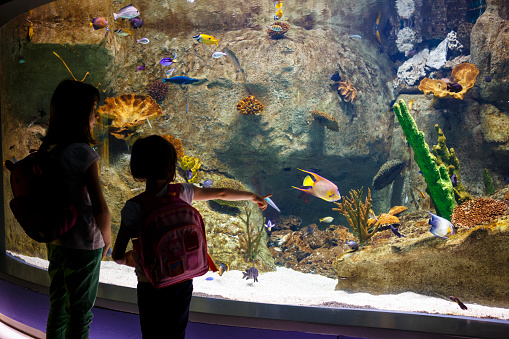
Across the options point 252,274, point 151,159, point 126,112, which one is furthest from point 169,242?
point 126,112

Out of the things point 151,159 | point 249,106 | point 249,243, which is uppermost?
point 151,159

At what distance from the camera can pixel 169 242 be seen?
50.8 inches

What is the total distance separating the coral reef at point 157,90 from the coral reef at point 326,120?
351cm

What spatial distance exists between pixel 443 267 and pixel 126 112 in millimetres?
5357

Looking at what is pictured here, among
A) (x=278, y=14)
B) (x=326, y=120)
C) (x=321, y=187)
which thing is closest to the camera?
(x=321, y=187)

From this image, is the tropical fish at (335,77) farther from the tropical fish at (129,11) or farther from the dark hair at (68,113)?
the dark hair at (68,113)

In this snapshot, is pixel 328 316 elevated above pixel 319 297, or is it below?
above

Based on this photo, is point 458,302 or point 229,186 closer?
point 458,302

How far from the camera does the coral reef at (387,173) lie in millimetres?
6797

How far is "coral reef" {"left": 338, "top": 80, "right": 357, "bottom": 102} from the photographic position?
730 centimetres

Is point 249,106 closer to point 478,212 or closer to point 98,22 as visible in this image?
point 98,22

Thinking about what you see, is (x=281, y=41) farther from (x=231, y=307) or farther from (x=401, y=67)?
(x=231, y=307)

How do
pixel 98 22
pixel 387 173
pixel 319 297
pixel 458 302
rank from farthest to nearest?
1. pixel 387 173
2. pixel 98 22
3. pixel 319 297
4. pixel 458 302

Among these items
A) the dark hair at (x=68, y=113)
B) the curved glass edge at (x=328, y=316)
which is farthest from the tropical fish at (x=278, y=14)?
the curved glass edge at (x=328, y=316)
